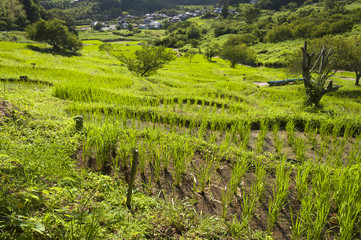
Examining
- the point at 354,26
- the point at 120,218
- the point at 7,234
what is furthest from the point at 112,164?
the point at 354,26

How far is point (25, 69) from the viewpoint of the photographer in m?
12.3

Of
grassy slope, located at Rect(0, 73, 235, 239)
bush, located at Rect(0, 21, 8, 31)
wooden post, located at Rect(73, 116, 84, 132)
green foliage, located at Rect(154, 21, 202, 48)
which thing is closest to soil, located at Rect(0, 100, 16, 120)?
grassy slope, located at Rect(0, 73, 235, 239)

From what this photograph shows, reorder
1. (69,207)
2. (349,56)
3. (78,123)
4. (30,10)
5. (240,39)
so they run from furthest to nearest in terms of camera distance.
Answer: (30,10) < (240,39) < (349,56) < (78,123) < (69,207)

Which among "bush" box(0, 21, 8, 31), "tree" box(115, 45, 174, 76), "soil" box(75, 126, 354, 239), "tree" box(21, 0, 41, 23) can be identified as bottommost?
"soil" box(75, 126, 354, 239)

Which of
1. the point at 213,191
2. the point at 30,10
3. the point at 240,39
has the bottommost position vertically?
the point at 213,191

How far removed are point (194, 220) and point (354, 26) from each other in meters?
60.5

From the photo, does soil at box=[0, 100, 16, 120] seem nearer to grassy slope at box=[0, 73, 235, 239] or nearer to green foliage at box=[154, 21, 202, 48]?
grassy slope at box=[0, 73, 235, 239]

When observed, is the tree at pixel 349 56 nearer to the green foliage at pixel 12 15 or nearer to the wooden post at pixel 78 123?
the wooden post at pixel 78 123

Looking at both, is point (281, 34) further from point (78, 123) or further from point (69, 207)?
point (69, 207)

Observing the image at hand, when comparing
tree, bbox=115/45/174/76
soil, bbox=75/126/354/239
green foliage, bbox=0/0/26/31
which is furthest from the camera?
green foliage, bbox=0/0/26/31

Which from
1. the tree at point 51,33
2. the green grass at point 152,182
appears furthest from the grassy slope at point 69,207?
the tree at point 51,33

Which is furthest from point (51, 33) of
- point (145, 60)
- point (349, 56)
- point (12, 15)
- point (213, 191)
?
point (349, 56)

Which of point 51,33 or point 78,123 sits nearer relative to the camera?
point 78,123

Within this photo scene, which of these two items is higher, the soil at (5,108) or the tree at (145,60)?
the tree at (145,60)
